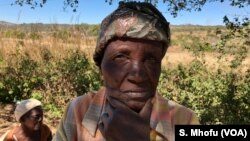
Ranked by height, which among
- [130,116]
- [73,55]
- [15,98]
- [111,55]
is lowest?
[15,98]

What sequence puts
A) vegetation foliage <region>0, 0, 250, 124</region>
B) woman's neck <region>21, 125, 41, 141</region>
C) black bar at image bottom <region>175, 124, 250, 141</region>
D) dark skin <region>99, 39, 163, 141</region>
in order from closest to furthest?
dark skin <region>99, 39, 163, 141</region> → black bar at image bottom <region>175, 124, 250, 141</region> → woman's neck <region>21, 125, 41, 141</region> → vegetation foliage <region>0, 0, 250, 124</region>

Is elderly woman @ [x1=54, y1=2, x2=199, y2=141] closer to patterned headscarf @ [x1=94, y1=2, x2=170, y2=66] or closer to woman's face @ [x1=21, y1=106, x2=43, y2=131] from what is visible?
patterned headscarf @ [x1=94, y1=2, x2=170, y2=66]

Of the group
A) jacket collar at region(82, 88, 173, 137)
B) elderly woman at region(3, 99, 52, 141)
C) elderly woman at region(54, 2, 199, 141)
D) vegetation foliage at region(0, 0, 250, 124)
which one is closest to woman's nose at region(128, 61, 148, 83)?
elderly woman at region(54, 2, 199, 141)

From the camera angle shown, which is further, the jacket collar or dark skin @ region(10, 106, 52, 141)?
dark skin @ region(10, 106, 52, 141)

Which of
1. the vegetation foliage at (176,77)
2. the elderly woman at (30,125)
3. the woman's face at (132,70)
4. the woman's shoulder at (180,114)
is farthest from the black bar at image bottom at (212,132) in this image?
the vegetation foliage at (176,77)

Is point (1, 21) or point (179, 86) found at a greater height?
point (1, 21)

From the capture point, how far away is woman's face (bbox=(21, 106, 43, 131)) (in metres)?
4.59

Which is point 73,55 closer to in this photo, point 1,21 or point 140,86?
point 1,21

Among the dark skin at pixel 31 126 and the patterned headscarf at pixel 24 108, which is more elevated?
the patterned headscarf at pixel 24 108

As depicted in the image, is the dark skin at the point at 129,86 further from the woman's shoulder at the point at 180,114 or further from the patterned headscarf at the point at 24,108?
the patterned headscarf at the point at 24,108

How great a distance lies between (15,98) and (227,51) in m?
4.69

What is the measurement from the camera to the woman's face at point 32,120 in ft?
15.1

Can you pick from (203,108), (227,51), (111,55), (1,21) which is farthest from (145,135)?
(1,21)

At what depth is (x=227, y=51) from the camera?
7586 mm
